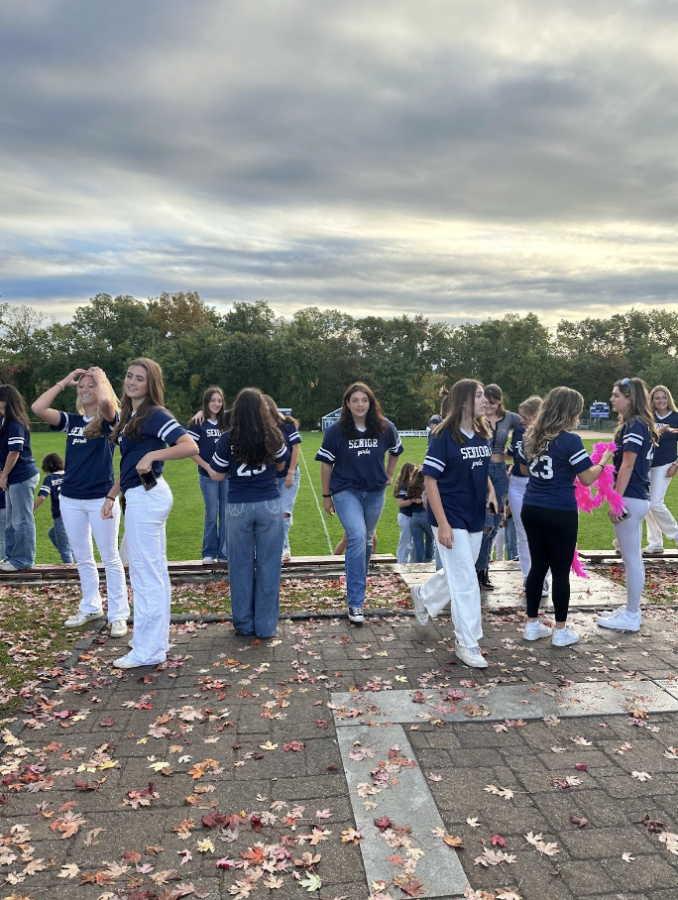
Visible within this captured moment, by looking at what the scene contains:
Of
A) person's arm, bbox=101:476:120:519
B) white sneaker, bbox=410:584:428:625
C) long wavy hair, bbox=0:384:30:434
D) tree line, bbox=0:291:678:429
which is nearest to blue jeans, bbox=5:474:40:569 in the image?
long wavy hair, bbox=0:384:30:434

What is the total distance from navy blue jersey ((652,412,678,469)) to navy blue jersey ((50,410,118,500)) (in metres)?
7.07

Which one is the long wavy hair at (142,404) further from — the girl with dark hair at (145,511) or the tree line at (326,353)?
the tree line at (326,353)

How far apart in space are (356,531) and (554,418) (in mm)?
2128

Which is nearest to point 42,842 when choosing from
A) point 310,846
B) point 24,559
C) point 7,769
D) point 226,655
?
point 7,769

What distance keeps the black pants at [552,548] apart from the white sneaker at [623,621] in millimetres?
777

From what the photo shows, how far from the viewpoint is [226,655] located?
576 cm

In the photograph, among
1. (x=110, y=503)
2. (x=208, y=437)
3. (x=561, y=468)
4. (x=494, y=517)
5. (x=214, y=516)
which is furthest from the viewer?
(x=208, y=437)

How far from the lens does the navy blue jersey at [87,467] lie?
6168 millimetres

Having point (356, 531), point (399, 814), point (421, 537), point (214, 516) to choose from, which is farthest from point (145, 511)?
point (421, 537)

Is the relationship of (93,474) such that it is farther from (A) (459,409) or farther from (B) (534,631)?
(B) (534,631)

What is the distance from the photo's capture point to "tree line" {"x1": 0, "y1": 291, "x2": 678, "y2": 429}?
64.5 meters

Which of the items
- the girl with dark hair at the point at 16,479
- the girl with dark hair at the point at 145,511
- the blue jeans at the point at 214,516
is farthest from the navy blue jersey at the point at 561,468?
the girl with dark hair at the point at 16,479

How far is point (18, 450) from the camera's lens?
26.4ft

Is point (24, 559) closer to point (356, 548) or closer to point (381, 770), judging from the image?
point (356, 548)
